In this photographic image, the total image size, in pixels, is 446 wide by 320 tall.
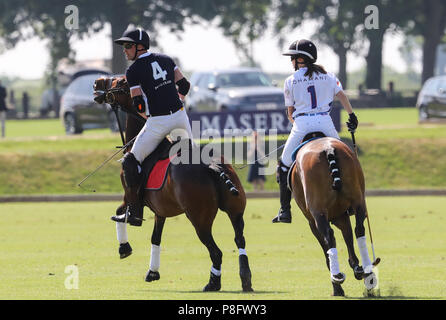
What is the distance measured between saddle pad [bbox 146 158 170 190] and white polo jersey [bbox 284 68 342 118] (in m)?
1.57

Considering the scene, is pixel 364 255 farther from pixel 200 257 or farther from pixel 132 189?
pixel 200 257

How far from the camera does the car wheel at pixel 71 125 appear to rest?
3716cm

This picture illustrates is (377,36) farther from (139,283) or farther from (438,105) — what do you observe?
(139,283)

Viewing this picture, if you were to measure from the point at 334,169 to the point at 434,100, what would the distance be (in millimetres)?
26540

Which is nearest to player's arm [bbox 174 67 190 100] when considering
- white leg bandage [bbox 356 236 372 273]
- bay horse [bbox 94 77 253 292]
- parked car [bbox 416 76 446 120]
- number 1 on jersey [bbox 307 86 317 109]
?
bay horse [bbox 94 77 253 292]

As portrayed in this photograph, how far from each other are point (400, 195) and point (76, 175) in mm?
8130

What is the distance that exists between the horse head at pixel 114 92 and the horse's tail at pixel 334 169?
9.70ft

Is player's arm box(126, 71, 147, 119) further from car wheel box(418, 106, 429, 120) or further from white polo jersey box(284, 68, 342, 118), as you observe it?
car wheel box(418, 106, 429, 120)

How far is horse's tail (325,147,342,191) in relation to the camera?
1147cm

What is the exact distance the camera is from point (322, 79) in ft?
41.5

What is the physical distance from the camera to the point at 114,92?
13.6 metres

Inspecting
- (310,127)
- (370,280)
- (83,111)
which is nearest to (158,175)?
(310,127)
